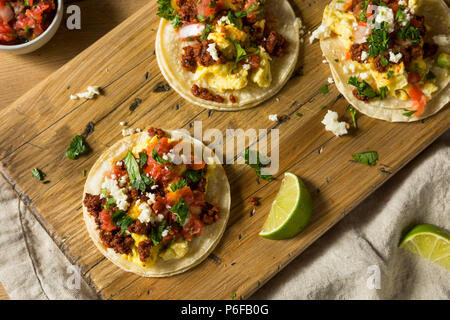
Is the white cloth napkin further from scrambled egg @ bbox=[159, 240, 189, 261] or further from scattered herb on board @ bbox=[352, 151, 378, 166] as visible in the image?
scrambled egg @ bbox=[159, 240, 189, 261]

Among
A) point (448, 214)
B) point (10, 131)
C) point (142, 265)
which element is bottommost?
point (448, 214)

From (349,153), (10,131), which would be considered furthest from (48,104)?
(349,153)

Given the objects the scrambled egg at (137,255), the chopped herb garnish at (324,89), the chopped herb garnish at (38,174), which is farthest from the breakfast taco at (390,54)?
the chopped herb garnish at (38,174)

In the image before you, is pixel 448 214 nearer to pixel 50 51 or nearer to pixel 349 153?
pixel 349 153

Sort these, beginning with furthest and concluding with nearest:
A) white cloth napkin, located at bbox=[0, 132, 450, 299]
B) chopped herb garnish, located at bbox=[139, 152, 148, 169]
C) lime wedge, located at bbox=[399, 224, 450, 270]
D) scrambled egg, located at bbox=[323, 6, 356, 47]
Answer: white cloth napkin, located at bbox=[0, 132, 450, 299]
lime wedge, located at bbox=[399, 224, 450, 270]
scrambled egg, located at bbox=[323, 6, 356, 47]
chopped herb garnish, located at bbox=[139, 152, 148, 169]

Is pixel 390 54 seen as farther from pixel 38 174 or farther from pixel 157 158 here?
pixel 38 174

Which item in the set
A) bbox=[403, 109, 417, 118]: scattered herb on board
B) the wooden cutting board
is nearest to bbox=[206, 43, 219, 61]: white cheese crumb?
the wooden cutting board
